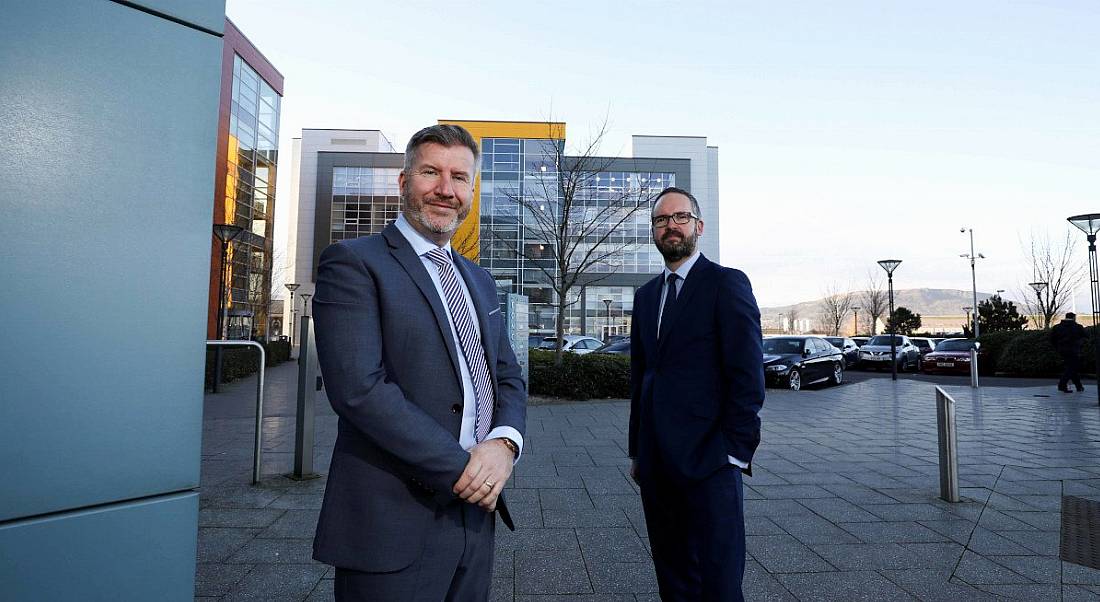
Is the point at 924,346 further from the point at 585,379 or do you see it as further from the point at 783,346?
the point at 585,379

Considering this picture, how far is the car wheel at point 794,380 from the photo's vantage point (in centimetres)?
1495

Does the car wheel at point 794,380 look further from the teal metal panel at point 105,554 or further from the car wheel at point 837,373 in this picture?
→ the teal metal panel at point 105,554

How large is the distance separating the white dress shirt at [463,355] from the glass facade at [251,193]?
30.8 metres

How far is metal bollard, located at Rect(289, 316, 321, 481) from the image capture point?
5277mm

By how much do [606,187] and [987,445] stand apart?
3968 cm

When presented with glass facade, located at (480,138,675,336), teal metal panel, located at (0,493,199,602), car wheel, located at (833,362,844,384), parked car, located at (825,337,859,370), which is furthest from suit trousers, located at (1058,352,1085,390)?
glass facade, located at (480,138,675,336)

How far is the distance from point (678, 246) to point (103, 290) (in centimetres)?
193

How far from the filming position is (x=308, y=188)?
48594 mm

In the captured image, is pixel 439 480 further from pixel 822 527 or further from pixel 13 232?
pixel 822 527

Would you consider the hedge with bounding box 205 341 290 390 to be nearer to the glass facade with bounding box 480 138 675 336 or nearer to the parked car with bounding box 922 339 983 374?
the parked car with bounding box 922 339 983 374

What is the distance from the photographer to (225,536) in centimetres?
370

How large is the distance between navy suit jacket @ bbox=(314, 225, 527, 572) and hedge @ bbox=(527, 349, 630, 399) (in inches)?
413

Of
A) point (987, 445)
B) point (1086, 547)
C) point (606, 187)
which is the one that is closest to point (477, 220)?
point (606, 187)

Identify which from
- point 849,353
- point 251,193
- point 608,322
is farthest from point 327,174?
point 849,353
